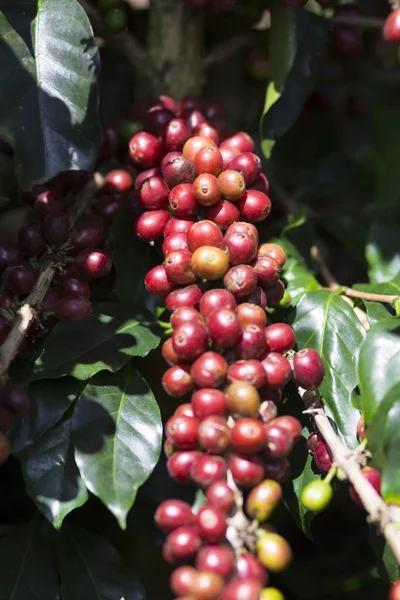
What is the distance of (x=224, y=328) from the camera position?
0.94 meters

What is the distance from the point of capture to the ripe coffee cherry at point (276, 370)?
38.5 inches

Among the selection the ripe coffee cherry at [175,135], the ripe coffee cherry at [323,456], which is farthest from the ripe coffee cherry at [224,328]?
the ripe coffee cherry at [175,135]

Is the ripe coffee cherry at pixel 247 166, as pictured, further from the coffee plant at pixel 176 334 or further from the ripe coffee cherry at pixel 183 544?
the ripe coffee cherry at pixel 183 544

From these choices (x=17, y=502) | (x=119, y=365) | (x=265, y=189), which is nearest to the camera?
(x=119, y=365)

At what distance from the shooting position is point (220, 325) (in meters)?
0.95

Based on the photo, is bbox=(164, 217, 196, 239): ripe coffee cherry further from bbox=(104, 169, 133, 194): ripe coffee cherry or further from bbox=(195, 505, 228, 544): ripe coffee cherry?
bbox=(195, 505, 228, 544): ripe coffee cherry

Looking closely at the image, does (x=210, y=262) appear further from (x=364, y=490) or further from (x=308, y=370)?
(x=364, y=490)

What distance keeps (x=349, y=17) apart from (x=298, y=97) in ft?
1.08

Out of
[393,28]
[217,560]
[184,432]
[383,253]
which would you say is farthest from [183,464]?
[393,28]

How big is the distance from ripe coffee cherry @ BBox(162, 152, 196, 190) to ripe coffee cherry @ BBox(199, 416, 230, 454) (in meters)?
0.47

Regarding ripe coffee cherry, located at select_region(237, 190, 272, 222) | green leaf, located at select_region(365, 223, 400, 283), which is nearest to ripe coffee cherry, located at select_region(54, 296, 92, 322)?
ripe coffee cherry, located at select_region(237, 190, 272, 222)

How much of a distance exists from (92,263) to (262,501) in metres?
0.52

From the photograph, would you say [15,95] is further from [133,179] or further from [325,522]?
[325,522]

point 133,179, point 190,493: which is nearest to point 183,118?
point 133,179
